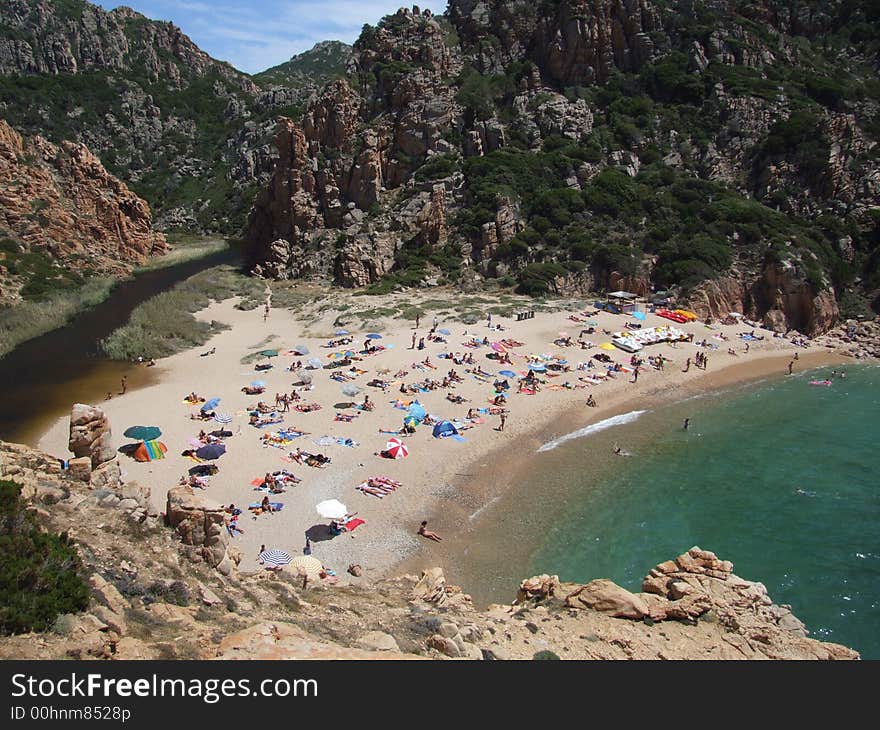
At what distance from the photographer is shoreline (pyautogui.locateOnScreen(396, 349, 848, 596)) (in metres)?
17.3

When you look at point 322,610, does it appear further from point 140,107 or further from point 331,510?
point 140,107

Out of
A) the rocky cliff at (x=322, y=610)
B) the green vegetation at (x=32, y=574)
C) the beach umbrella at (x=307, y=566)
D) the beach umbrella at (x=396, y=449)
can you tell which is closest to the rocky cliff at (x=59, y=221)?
the beach umbrella at (x=396, y=449)

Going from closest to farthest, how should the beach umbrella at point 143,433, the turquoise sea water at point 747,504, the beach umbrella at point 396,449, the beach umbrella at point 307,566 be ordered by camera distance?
the beach umbrella at point 307,566 < the turquoise sea water at point 747,504 < the beach umbrella at point 143,433 < the beach umbrella at point 396,449

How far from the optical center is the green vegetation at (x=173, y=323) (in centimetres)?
3548

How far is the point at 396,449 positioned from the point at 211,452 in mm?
6866

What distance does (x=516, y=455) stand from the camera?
23.9 metres

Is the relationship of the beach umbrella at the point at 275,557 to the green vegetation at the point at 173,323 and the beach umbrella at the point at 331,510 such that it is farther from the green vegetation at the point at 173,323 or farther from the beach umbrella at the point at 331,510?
the green vegetation at the point at 173,323

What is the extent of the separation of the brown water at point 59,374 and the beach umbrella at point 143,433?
4328 mm

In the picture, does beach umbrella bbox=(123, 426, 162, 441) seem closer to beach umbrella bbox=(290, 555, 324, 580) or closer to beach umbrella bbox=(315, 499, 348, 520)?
beach umbrella bbox=(315, 499, 348, 520)

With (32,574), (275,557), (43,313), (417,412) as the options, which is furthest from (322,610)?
(43,313)

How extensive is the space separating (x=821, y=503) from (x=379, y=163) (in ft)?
174

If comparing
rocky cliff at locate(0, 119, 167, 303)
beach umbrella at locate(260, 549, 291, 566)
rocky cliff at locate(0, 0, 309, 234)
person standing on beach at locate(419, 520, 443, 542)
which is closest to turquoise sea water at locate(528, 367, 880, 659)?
person standing on beach at locate(419, 520, 443, 542)

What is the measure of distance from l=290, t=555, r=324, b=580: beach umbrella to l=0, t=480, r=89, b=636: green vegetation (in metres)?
5.92
